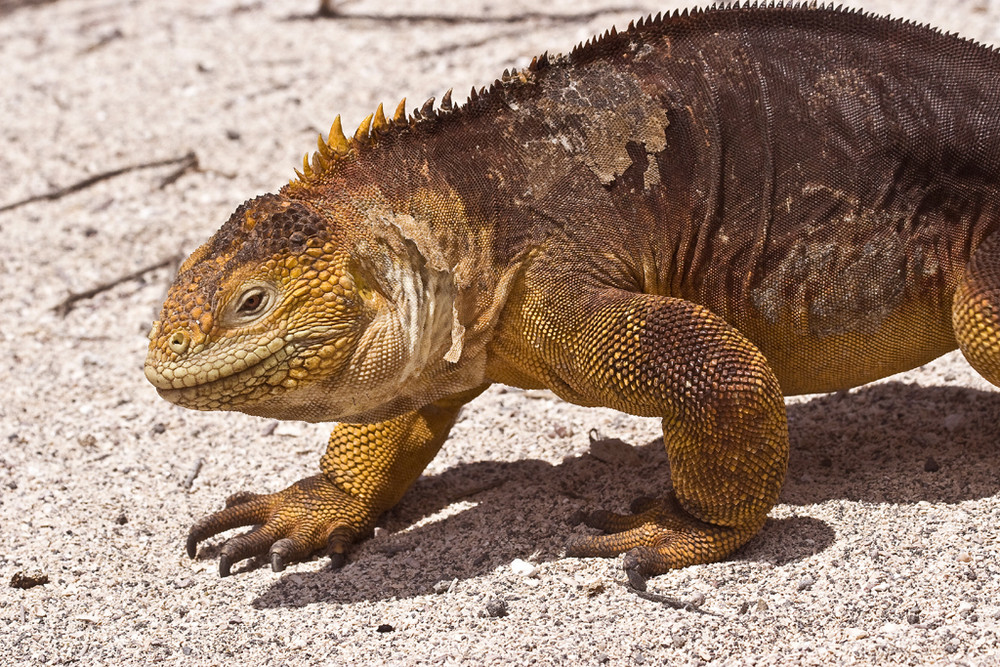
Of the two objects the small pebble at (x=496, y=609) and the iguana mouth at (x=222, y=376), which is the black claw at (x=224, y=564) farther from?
the small pebble at (x=496, y=609)

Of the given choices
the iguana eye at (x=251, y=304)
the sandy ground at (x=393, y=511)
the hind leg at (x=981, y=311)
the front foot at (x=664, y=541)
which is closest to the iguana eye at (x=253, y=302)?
the iguana eye at (x=251, y=304)

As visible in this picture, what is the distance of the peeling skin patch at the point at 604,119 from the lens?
4.84 metres

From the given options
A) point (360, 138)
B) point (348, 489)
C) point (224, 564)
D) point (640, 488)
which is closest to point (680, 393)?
point (640, 488)

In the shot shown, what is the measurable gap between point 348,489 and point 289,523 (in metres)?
0.31

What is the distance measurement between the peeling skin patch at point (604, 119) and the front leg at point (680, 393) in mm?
524

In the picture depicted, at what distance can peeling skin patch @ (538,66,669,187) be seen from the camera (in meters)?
4.84

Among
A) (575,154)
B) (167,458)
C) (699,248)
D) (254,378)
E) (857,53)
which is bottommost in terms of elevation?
(167,458)

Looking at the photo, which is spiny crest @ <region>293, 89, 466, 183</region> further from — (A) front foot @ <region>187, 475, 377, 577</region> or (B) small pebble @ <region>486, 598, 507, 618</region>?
(B) small pebble @ <region>486, 598, 507, 618</region>

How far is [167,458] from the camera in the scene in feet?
21.0

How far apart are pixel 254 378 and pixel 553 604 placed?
1.40 m

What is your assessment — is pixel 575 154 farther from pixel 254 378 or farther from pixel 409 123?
pixel 254 378

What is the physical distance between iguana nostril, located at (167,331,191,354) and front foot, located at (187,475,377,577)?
122 centimetres

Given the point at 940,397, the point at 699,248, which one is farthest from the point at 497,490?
the point at 940,397

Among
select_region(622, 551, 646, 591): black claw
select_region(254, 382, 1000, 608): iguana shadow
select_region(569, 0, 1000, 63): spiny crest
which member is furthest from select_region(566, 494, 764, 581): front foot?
select_region(569, 0, 1000, 63): spiny crest
